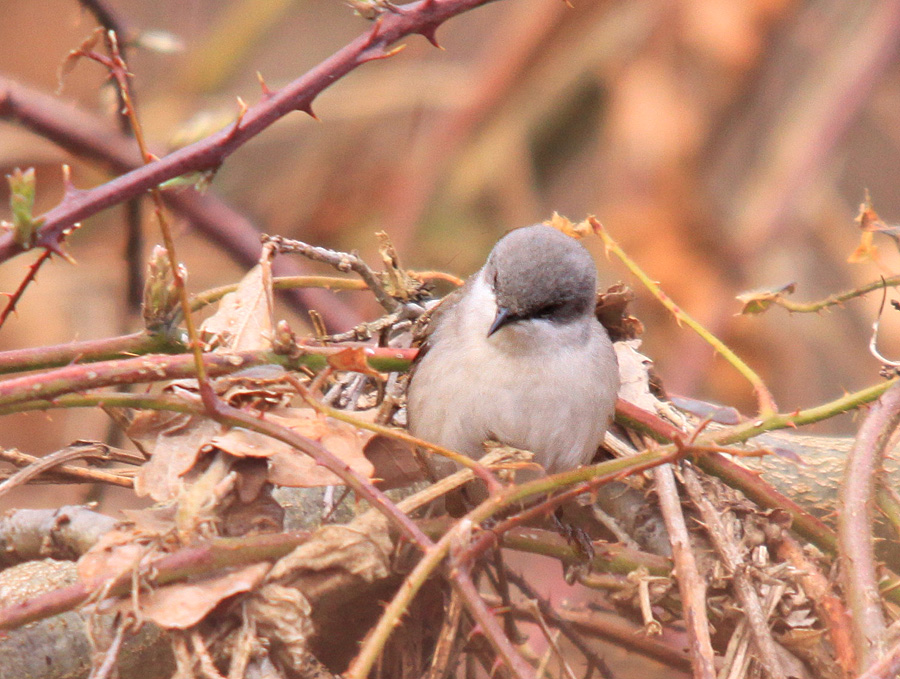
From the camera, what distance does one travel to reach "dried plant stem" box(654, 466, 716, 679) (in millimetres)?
1662

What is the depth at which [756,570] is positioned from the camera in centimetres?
194

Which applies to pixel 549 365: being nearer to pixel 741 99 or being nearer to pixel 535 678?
pixel 535 678

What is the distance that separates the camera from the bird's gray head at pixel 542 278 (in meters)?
2.50

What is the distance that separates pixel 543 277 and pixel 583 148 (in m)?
4.11

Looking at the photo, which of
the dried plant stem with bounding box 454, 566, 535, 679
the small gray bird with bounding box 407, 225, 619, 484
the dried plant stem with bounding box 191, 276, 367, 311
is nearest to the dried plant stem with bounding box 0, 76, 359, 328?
the dried plant stem with bounding box 191, 276, 367, 311

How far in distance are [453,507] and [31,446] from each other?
11.1 ft

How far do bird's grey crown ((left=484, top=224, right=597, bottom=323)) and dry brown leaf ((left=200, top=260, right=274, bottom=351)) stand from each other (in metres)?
0.68

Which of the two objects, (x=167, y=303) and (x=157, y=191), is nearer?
(x=157, y=191)

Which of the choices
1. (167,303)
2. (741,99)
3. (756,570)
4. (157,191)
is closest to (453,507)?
(756,570)

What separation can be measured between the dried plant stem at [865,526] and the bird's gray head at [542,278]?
2.78ft

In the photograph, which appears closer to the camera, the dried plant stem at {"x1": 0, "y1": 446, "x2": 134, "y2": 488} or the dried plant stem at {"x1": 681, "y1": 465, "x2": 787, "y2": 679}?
the dried plant stem at {"x1": 681, "y1": 465, "x2": 787, "y2": 679}

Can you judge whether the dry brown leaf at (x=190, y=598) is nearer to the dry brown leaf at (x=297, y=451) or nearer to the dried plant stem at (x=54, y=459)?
the dry brown leaf at (x=297, y=451)

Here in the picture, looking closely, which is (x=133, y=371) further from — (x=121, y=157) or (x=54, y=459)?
(x=121, y=157)

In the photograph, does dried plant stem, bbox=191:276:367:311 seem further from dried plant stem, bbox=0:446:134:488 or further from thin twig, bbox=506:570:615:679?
thin twig, bbox=506:570:615:679
